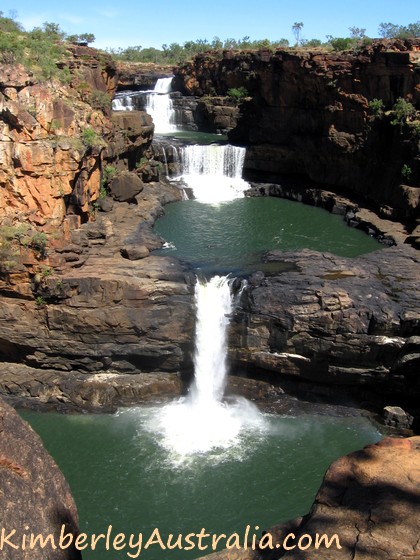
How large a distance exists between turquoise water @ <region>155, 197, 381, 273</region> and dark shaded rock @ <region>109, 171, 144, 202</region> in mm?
1925

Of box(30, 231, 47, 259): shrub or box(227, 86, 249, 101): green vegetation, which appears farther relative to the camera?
box(227, 86, 249, 101): green vegetation

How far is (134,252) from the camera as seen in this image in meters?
19.8

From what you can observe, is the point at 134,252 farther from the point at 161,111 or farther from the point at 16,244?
the point at 161,111

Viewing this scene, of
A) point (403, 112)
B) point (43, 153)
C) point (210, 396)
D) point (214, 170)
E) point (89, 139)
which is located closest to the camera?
point (210, 396)

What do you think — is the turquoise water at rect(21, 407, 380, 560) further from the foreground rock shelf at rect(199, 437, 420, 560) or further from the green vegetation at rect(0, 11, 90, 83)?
the green vegetation at rect(0, 11, 90, 83)

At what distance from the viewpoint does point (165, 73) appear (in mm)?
52188

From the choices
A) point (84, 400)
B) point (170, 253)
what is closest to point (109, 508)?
point (84, 400)

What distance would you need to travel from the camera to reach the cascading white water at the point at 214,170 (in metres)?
33.1

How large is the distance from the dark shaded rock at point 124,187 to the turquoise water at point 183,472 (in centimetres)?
1155

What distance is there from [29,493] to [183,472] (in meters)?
8.91

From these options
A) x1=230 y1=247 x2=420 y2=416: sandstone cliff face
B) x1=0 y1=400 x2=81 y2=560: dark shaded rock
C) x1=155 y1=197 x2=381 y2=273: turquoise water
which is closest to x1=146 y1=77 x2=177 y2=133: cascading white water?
x1=155 y1=197 x2=381 y2=273: turquoise water

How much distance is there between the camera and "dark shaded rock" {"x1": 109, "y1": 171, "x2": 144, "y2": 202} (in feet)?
83.3

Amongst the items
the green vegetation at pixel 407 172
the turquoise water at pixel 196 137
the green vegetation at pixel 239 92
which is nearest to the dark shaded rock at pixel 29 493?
the green vegetation at pixel 407 172

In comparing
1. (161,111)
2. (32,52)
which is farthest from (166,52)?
(32,52)
